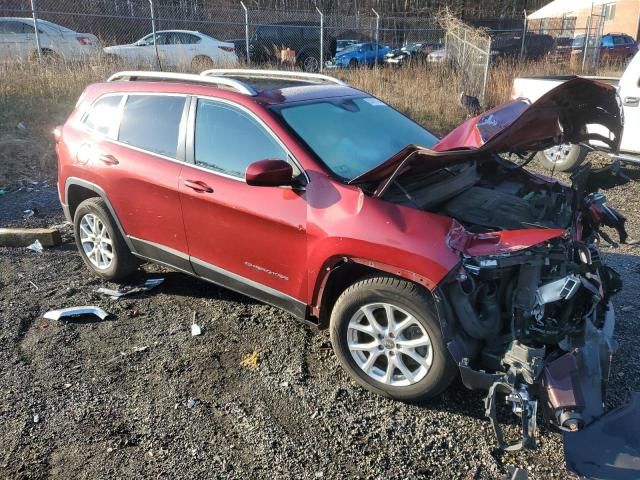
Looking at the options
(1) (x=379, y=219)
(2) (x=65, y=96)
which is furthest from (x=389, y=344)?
(2) (x=65, y=96)

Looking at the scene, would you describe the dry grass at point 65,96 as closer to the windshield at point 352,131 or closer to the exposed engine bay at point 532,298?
the windshield at point 352,131

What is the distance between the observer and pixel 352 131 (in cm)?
399

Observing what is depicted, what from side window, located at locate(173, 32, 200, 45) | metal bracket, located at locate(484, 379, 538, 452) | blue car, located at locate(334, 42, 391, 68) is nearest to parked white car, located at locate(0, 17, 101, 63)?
side window, located at locate(173, 32, 200, 45)

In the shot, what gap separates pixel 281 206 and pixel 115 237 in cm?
198

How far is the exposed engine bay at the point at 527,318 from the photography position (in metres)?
2.79

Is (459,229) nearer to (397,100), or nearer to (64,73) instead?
(397,100)

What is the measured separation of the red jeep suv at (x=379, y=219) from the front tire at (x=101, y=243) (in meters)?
0.04

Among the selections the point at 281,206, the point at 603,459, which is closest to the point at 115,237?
the point at 281,206

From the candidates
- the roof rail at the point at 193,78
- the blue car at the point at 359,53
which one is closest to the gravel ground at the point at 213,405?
the roof rail at the point at 193,78

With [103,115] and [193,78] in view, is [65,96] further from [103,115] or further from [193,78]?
[193,78]

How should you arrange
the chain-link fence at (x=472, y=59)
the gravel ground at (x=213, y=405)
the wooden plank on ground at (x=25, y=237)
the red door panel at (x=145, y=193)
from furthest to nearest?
the chain-link fence at (x=472, y=59) → the wooden plank on ground at (x=25, y=237) → the red door panel at (x=145, y=193) → the gravel ground at (x=213, y=405)

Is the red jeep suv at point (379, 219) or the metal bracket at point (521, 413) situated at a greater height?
the red jeep suv at point (379, 219)

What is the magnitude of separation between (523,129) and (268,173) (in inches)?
59.6

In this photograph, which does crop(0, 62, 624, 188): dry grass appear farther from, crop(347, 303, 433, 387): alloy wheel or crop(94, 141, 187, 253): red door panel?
crop(347, 303, 433, 387): alloy wheel
